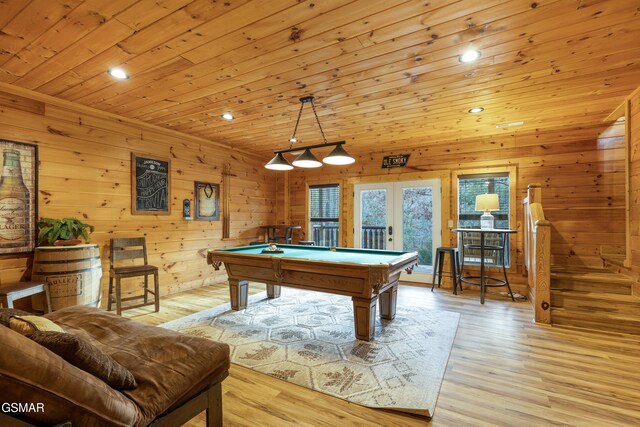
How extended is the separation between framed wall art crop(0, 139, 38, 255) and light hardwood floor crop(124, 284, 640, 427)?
280cm

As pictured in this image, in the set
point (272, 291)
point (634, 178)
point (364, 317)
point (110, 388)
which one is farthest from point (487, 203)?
point (110, 388)

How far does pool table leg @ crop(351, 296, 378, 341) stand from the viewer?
2.89 m

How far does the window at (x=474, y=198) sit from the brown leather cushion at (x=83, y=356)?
5257mm

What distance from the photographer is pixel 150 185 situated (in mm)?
4512

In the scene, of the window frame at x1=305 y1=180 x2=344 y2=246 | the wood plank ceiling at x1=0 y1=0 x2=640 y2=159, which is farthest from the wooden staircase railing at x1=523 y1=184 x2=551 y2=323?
the window frame at x1=305 y1=180 x2=344 y2=246

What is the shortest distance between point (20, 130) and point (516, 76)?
5.12 metres

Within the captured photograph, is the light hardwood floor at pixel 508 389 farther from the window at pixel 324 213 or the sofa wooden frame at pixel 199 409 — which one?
the window at pixel 324 213

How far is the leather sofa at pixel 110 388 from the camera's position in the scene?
93 centimetres

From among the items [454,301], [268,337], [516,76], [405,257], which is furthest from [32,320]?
[454,301]

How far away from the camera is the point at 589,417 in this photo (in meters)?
1.86

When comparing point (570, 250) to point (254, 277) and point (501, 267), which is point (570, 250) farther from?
point (254, 277)

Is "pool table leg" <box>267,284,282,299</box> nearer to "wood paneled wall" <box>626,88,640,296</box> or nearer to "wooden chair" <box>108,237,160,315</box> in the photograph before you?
"wooden chair" <box>108,237,160,315</box>

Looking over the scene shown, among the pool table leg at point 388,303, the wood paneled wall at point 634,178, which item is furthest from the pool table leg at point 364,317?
the wood paneled wall at point 634,178

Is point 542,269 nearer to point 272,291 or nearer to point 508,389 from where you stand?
point 508,389
